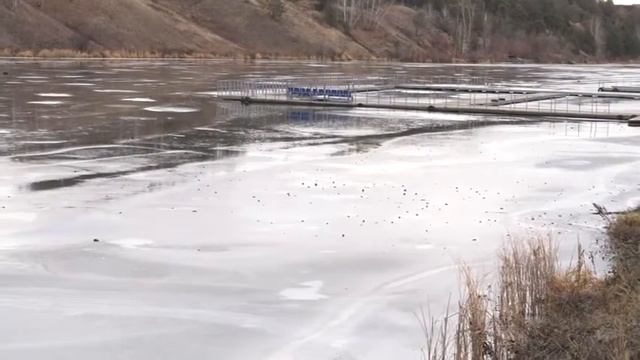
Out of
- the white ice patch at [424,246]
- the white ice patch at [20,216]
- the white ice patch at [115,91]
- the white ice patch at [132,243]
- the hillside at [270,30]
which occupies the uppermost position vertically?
the hillside at [270,30]

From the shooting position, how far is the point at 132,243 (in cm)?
1413

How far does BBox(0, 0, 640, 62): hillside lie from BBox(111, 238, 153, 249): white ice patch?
3162 inches

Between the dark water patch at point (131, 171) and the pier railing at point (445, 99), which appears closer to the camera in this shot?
the dark water patch at point (131, 171)

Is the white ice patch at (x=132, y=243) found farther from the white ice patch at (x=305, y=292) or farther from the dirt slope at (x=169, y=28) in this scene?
the dirt slope at (x=169, y=28)

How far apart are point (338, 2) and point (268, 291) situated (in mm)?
155963

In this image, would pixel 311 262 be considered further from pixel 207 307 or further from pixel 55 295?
pixel 55 295

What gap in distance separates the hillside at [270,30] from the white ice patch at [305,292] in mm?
83273

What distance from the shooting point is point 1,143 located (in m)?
24.8

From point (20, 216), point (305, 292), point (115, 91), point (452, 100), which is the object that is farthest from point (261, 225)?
point (452, 100)

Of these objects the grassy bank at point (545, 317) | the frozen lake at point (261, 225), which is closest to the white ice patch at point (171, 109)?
the frozen lake at point (261, 225)

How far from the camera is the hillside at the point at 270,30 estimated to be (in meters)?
104

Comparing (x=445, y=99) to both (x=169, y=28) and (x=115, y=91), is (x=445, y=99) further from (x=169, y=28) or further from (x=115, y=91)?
(x=169, y=28)

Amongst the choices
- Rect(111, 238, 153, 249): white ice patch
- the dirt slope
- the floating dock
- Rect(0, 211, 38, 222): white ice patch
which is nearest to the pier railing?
the floating dock

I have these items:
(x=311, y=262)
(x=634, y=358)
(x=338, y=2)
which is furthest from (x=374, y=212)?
(x=338, y=2)
